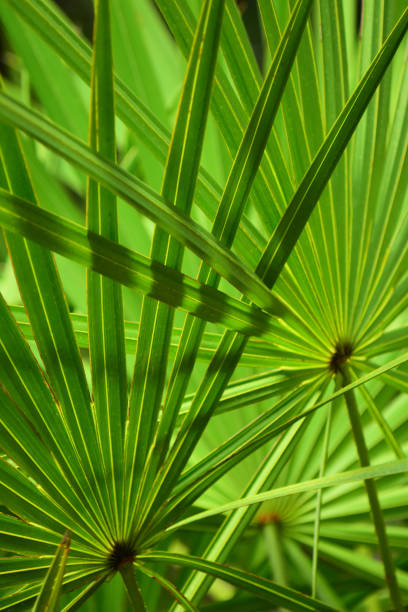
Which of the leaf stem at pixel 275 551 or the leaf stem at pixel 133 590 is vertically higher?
the leaf stem at pixel 275 551

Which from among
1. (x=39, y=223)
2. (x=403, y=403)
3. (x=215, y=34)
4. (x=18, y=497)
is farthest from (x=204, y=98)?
(x=403, y=403)

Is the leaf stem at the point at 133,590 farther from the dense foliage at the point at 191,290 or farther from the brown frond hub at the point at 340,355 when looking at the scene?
the brown frond hub at the point at 340,355

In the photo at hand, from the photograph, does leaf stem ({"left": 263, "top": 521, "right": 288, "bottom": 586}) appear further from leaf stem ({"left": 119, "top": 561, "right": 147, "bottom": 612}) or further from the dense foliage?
leaf stem ({"left": 119, "top": 561, "right": 147, "bottom": 612})

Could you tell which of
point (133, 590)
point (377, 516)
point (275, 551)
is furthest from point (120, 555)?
point (275, 551)

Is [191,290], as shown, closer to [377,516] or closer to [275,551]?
[377,516]

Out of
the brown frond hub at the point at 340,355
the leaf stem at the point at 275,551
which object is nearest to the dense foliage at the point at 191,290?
the brown frond hub at the point at 340,355

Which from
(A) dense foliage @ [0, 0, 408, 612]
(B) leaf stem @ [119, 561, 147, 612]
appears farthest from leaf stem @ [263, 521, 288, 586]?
(B) leaf stem @ [119, 561, 147, 612]
